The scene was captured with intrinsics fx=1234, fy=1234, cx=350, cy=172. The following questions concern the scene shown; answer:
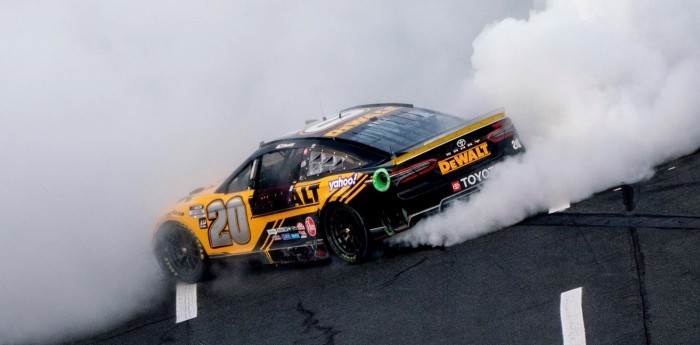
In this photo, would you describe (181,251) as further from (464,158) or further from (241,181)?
(464,158)

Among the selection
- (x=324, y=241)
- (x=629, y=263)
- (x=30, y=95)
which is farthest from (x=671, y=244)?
(x=30, y=95)

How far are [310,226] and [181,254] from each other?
2157 millimetres

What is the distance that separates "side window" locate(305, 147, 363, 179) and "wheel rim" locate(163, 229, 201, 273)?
196cm

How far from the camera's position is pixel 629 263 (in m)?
9.02

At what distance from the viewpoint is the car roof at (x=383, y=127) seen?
11.3 meters

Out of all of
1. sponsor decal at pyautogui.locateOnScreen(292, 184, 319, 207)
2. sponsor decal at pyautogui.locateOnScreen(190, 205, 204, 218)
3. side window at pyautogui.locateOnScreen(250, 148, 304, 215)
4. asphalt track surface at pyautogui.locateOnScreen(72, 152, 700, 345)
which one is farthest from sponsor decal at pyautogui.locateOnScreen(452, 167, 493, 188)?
sponsor decal at pyautogui.locateOnScreen(190, 205, 204, 218)

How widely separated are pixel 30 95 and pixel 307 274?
655cm

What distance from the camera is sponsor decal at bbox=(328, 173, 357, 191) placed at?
10869 millimetres

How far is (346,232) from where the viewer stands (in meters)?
11.1

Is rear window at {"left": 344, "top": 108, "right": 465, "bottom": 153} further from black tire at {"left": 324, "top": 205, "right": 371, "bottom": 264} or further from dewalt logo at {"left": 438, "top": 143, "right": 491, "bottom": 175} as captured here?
black tire at {"left": 324, "top": 205, "right": 371, "bottom": 264}

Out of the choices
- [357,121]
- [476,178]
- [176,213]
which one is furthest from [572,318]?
[176,213]

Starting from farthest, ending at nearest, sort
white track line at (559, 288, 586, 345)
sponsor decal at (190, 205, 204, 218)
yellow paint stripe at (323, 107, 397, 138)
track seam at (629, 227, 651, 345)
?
sponsor decal at (190, 205, 204, 218) < yellow paint stripe at (323, 107, 397, 138) < white track line at (559, 288, 586, 345) < track seam at (629, 227, 651, 345)

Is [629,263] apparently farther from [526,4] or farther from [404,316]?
[526,4]

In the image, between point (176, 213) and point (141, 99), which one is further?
point (141, 99)
